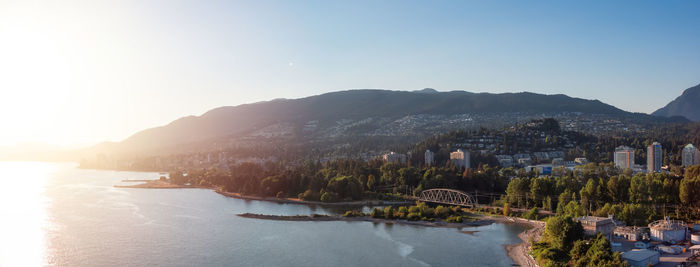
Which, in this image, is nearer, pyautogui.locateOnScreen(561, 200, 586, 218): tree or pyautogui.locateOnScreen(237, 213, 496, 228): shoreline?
pyautogui.locateOnScreen(561, 200, 586, 218): tree

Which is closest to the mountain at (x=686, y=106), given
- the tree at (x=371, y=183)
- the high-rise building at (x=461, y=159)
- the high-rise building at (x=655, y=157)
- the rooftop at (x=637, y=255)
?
the high-rise building at (x=655, y=157)

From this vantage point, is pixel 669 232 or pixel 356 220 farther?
pixel 356 220

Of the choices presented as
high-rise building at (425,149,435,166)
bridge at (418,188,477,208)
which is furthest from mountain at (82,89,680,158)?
bridge at (418,188,477,208)

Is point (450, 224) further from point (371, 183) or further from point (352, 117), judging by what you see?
point (352, 117)

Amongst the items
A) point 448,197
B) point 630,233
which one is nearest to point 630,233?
point 630,233

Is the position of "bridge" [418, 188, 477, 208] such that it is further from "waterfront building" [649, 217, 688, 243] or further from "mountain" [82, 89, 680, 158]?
"mountain" [82, 89, 680, 158]
